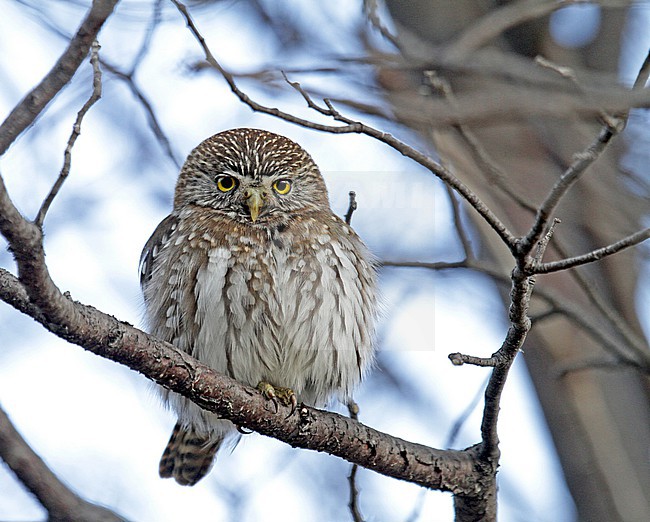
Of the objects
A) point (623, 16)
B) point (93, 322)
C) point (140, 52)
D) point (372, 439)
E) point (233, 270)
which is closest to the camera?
point (93, 322)

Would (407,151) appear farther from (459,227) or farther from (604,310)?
(604,310)

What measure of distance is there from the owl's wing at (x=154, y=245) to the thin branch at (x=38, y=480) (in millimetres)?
1804

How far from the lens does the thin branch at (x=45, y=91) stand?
2.56 m

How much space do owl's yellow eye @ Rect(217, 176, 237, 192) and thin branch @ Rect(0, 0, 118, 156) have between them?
2795 millimetres

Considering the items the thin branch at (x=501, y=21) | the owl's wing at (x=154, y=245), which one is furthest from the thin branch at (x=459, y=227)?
the owl's wing at (x=154, y=245)

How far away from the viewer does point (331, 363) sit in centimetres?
490

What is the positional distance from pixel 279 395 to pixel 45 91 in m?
2.24

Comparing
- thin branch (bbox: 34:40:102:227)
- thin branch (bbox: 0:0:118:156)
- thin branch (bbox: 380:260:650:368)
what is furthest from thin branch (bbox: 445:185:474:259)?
thin branch (bbox: 0:0:118:156)

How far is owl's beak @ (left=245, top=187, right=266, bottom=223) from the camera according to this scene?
5.06 metres

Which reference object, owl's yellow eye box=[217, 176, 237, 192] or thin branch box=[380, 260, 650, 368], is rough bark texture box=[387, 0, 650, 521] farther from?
owl's yellow eye box=[217, 176, 237, 192]

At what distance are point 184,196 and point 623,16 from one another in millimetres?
4402

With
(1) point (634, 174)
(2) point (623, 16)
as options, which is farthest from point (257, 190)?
(2) point (623, 16)

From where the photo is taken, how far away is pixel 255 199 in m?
5.16

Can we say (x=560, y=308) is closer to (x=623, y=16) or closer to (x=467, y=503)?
(x=467, y=503)
